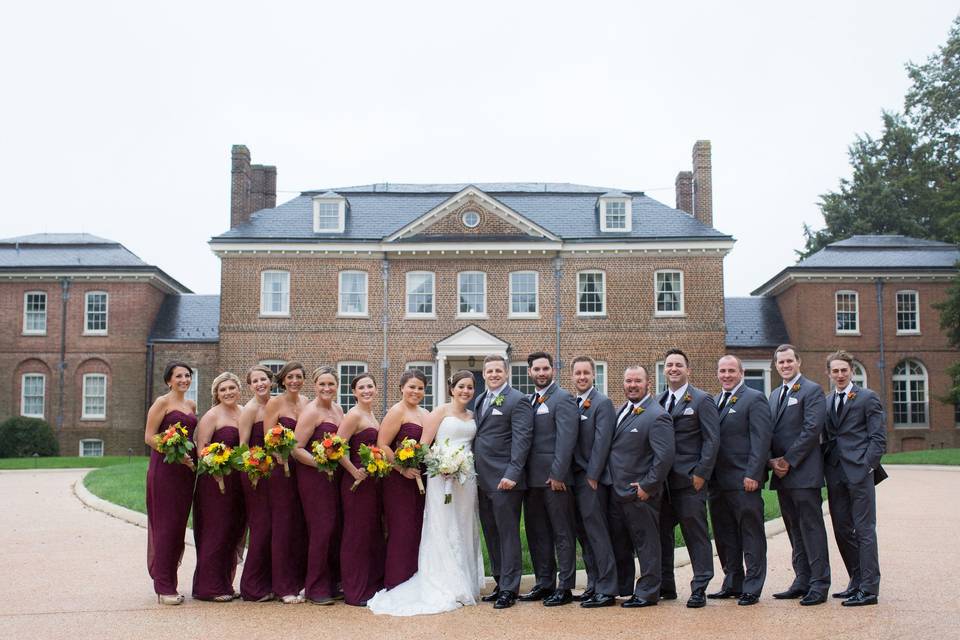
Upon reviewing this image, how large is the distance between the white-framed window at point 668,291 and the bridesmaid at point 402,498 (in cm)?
2141

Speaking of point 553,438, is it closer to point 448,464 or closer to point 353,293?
point 448,464

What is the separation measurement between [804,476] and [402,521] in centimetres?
342

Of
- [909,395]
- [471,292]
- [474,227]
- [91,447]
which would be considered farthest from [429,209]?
[909,395]

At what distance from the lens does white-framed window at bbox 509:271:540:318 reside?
28422mm

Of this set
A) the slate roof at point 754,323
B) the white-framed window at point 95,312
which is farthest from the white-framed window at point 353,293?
the slate roof at point 754,323

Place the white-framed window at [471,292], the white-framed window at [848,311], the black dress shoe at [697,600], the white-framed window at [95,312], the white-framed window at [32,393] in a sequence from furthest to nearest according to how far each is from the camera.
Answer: the white-framed window at [95,312], the white-framed window at [32,393], the white-framed window at [848,311], the white-framed window at [471,292], the black dress shoe at [697,600]

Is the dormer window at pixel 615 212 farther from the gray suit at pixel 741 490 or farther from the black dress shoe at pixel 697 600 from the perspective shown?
the black dress shoe at pixel 697 600

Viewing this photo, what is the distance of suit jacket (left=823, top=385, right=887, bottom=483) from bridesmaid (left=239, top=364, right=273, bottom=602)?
486 centimetres

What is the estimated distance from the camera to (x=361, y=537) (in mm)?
7695

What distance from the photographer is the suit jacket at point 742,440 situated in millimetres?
7570

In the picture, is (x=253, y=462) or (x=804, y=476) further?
(x=804, y=476)

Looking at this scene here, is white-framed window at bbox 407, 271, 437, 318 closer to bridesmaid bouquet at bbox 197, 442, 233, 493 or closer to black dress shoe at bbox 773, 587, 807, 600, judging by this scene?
bridesmaid bouquet at bbox 197, 442, 233, 493

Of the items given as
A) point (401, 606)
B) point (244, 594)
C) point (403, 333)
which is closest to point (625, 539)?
point (401, 606)

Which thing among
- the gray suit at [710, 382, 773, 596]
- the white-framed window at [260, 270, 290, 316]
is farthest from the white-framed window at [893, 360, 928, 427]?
the gray suit at [710, 382, 773, 596]
